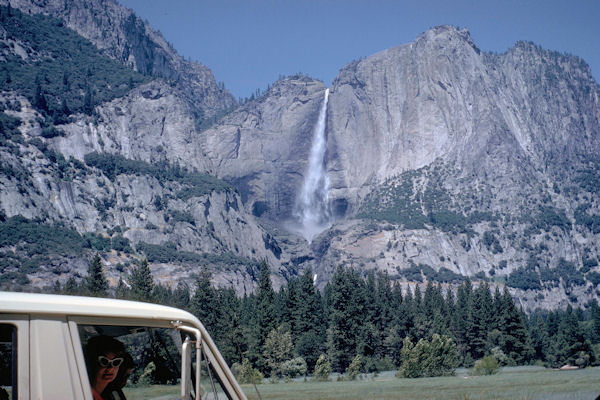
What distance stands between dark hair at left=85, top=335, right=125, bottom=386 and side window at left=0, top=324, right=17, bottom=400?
751 millimetres

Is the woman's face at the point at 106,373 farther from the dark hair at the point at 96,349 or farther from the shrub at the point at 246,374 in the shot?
the shrub at the point at 246,374

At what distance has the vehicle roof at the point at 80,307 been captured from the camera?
21.0 feet

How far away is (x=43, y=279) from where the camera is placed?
148 metres

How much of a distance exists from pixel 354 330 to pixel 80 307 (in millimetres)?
90563

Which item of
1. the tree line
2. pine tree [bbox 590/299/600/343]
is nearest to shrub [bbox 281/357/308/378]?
the tree line

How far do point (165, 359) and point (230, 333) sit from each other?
256 ft

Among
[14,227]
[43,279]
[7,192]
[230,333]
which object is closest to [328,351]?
[230,333]

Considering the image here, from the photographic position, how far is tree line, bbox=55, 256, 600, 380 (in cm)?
8262

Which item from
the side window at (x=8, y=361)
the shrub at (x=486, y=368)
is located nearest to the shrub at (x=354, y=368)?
the shrub at (x=486, y=368)

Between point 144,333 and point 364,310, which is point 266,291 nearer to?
point 364,310

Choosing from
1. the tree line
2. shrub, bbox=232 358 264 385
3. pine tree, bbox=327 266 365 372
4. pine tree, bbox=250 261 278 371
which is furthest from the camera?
pine tree, bbox=327 266 365 372

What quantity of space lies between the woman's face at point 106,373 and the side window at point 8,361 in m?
0.93

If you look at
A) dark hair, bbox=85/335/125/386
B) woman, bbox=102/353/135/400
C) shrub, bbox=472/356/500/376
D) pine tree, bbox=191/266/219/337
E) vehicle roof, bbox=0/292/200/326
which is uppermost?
pine tree, bbox=191/266/219/337

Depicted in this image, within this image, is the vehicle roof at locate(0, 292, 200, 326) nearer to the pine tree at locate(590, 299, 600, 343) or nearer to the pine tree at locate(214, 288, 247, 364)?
the pine tree at locate(214, 288, 247, 364)
